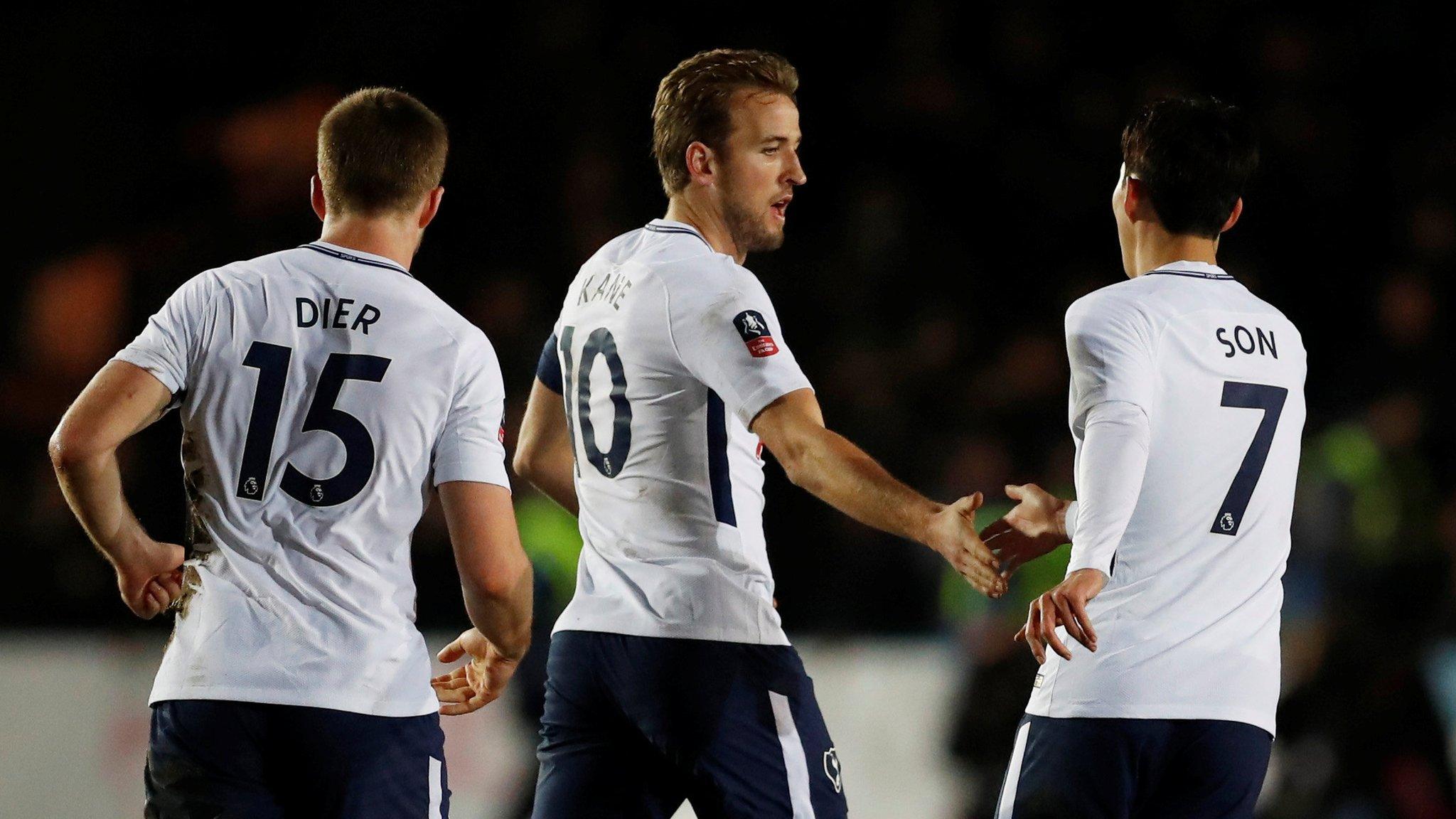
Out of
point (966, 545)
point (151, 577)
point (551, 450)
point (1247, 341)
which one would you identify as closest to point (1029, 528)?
point (966, 545)

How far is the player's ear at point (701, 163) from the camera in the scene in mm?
4527

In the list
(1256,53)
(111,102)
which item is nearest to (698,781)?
(111,102)

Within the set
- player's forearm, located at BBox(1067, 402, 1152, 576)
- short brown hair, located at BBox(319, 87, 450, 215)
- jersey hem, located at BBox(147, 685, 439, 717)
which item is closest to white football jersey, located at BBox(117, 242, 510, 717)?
jersey hem, located at BBox(147, 685, 439, 717)

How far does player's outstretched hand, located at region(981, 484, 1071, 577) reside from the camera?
3.99 metres

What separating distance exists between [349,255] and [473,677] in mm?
1096

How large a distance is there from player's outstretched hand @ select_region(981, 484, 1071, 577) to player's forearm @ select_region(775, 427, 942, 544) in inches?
11.3

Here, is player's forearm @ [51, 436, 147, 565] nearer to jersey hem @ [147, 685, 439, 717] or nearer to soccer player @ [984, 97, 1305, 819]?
jersey hem @ [147, 685, 439, 717]

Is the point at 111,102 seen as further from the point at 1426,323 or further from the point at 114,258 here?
the point at 1426,323

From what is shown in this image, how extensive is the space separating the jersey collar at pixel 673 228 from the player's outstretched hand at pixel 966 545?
1110 mm

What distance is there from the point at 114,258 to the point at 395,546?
7.34 metres

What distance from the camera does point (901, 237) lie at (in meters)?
11.0

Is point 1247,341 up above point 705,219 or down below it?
below

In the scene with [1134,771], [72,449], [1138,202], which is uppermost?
[1138,202]

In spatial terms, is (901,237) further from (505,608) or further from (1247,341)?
(505,608)
